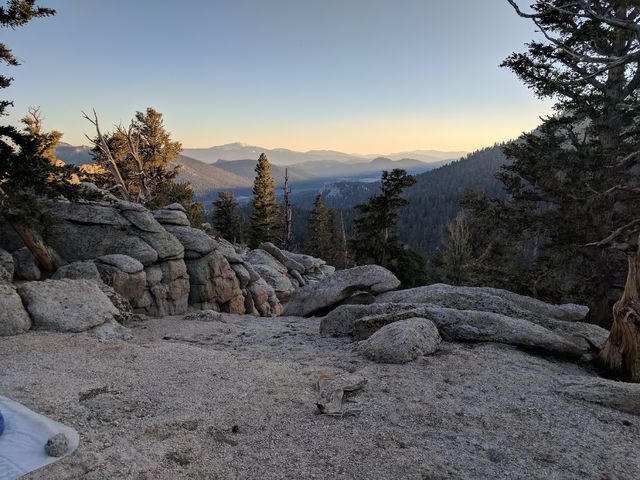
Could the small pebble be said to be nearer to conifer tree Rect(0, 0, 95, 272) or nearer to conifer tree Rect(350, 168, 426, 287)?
conifer tree Rect(0, 0, 95, 272)

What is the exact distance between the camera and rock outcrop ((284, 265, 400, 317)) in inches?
616

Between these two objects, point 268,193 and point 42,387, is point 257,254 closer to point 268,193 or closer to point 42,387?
point 268,193

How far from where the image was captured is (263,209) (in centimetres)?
5138

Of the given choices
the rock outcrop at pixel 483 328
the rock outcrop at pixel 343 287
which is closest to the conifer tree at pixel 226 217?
the rock outcrop at pixel 343 287

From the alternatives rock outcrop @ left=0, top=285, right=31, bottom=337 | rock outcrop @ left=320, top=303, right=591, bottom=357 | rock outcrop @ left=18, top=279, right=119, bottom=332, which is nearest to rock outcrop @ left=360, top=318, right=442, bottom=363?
rock outcrop @ left=320, top=303, right=591, bottom=357

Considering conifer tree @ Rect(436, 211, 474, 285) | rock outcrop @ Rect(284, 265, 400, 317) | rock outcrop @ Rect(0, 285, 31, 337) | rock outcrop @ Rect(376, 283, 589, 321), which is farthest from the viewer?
conifer tree @ Rect(436, 211, 474, 285)

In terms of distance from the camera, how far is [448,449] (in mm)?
4832

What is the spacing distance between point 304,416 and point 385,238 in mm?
24700

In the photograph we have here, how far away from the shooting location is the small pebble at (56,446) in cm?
418

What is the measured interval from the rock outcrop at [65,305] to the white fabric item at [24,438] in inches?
187

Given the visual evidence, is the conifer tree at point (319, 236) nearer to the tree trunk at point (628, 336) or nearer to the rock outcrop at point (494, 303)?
the rock outcrop at point (494, 303)

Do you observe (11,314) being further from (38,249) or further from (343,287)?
(343,287)

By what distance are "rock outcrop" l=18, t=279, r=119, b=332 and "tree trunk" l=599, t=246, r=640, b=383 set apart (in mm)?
12429

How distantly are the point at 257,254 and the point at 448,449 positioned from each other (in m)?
27.9
